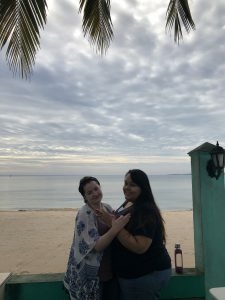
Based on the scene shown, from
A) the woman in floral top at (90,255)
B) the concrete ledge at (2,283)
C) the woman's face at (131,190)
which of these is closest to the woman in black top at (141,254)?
A: the woman's face at (131,190)

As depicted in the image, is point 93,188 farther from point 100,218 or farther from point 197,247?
point 197,247

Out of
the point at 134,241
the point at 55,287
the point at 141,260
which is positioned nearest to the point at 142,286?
the point at 141,260

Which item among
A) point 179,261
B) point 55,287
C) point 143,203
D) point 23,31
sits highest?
point 23,31

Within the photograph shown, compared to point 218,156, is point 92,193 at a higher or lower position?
lower

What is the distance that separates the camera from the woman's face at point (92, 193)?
2609 mm

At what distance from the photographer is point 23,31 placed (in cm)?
388

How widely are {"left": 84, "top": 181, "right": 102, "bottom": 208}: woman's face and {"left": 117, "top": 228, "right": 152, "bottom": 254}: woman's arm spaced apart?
36 cm

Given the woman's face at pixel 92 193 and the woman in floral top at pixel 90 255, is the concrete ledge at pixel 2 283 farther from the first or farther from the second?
the woman's face at pixel 92 193

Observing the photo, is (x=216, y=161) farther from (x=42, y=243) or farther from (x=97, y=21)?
(x=42, y=243)

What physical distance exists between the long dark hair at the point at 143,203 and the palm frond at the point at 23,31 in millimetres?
2030

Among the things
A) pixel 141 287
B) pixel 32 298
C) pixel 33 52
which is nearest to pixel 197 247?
pixel 141 287

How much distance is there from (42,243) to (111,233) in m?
8.57

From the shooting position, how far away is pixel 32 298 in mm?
3488

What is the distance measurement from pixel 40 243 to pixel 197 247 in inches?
294
